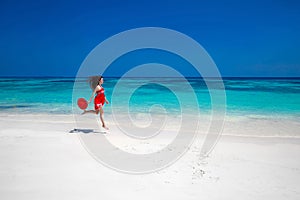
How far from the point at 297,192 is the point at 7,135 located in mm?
6684

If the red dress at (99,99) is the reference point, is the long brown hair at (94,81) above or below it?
above

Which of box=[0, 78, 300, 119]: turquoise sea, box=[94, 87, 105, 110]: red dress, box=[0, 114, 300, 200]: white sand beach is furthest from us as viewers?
box=[0, 78, 300, 119]: turquoise sea

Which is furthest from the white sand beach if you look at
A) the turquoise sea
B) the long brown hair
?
the turquoise sea

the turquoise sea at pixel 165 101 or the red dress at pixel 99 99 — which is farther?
the turquoise sea at pixel 165 101

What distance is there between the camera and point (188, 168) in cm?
434

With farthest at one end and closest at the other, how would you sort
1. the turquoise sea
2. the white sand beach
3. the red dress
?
1. the turquoise sea
2. the red dress
3. the white sand beach

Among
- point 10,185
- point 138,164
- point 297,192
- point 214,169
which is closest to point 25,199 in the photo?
point 10,185

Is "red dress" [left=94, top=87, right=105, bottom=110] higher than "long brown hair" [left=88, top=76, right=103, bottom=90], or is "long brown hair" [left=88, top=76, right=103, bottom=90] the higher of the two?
"long brown hair" [left=88, top=76, right=103, bottom=90]

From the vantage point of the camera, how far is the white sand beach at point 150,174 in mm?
3398

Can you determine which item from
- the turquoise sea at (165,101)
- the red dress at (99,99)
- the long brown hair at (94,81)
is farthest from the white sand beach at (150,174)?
the turquoise sea at (165,101)

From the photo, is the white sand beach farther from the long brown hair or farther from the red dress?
the long brown hair

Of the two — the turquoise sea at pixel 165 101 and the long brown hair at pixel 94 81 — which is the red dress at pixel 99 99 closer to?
the long brown hair at pixel 94 81

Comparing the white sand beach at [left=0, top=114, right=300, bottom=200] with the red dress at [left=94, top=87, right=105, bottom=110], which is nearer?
the white sand beach at [left=0, top=114, right=300, bottom=200]

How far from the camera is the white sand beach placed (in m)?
3.40
